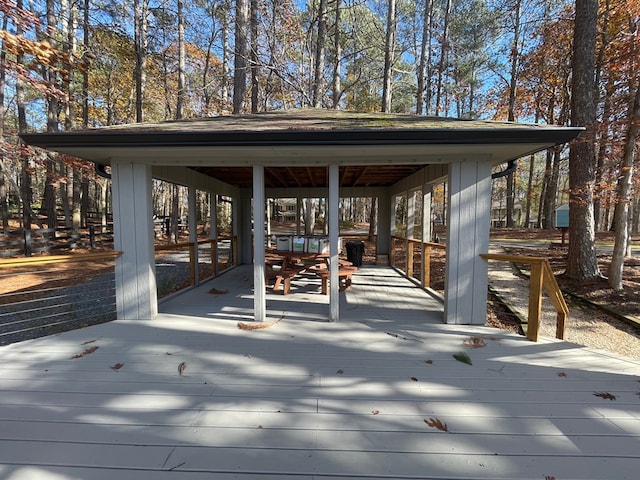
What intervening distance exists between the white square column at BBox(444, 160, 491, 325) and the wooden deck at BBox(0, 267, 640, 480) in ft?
1.05

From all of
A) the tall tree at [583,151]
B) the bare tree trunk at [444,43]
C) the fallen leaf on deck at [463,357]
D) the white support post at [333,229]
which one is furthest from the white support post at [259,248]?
the bare tree trunk at [444,43]

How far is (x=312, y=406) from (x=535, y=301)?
2466 mm

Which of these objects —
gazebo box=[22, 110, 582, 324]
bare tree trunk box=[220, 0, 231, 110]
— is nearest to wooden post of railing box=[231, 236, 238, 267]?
gazebo box=[22, 110, 582, 324]

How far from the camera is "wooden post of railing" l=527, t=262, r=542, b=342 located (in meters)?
3.04

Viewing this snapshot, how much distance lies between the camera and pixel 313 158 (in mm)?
3623

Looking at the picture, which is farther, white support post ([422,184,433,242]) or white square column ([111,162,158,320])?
white support post ([422,184,433,242])

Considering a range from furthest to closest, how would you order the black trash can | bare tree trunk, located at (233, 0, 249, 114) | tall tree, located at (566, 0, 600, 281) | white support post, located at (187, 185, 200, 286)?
bare tree trunk, located at (233, 0, 249, 114) < the black trash can < tall tree, located at (566, 0, 600, 281) < white support post, located at (187, 185, 200, 286)

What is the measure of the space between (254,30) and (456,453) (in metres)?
12.9

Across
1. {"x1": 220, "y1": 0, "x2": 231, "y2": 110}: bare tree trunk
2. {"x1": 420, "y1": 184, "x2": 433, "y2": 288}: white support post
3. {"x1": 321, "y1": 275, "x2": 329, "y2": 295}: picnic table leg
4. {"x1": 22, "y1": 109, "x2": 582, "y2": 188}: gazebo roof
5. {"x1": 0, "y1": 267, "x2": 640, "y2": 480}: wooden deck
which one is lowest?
{"x1": 0, "y1": 267, "x2": 640, "y2": 480}: wooden deck

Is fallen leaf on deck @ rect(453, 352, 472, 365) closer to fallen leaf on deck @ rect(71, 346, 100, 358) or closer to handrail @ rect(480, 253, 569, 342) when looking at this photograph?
handrail @ rect(480, 253, 569, 342)

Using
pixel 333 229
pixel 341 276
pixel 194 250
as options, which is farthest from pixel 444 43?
pixel 194 250

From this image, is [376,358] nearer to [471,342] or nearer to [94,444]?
[471,342]

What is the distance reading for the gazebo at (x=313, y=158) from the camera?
9.86 feet

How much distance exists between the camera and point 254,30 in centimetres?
1088
